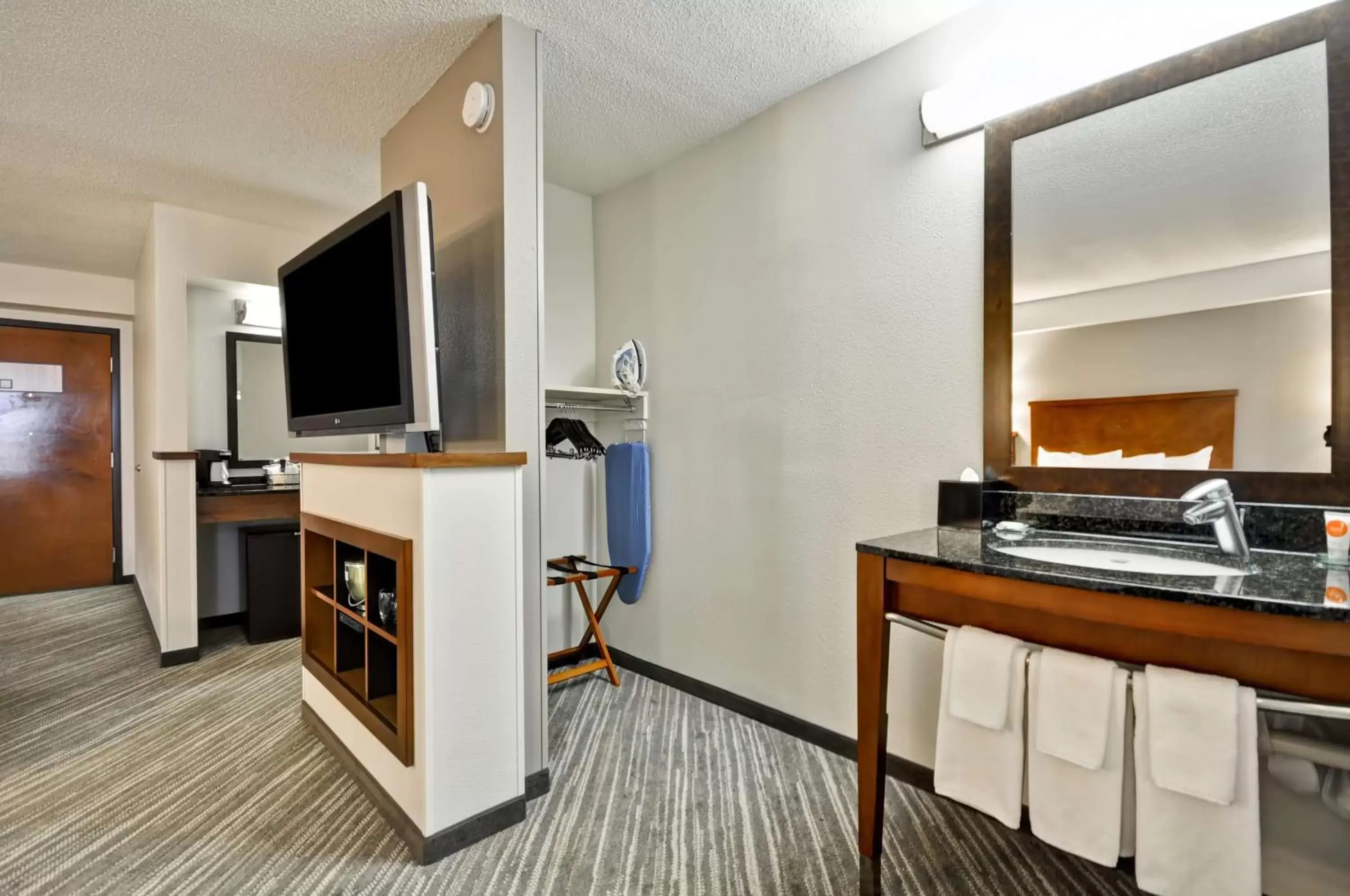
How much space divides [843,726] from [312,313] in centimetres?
240

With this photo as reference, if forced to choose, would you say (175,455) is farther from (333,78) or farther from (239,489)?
(333,78)

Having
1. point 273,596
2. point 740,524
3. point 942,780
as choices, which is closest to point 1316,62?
point 942,780

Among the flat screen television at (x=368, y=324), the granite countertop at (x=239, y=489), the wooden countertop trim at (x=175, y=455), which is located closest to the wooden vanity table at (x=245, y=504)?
the granite countertop at (x=239, y=489)

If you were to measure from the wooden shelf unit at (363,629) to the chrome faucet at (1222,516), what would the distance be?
1.82 meters

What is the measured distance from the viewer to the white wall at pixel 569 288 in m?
3.10

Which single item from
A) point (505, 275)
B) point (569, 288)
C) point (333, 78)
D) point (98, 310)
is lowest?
point (505, 275)

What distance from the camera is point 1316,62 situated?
1348 mm

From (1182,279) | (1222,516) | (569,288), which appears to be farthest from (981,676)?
(569,288)

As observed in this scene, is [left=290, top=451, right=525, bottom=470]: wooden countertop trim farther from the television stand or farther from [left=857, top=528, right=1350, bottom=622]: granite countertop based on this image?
[left=857, top=528, right=1350, bottom=622]: granite countertop

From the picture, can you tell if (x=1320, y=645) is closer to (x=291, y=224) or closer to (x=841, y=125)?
(x=841, y=125)

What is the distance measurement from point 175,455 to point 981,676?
372 cm

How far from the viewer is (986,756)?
1377 mm

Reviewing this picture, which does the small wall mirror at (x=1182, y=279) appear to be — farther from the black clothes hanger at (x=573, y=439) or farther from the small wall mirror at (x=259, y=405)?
the small wall mirror at (x=259, y=405)

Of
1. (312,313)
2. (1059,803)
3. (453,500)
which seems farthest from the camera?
(312,313)
